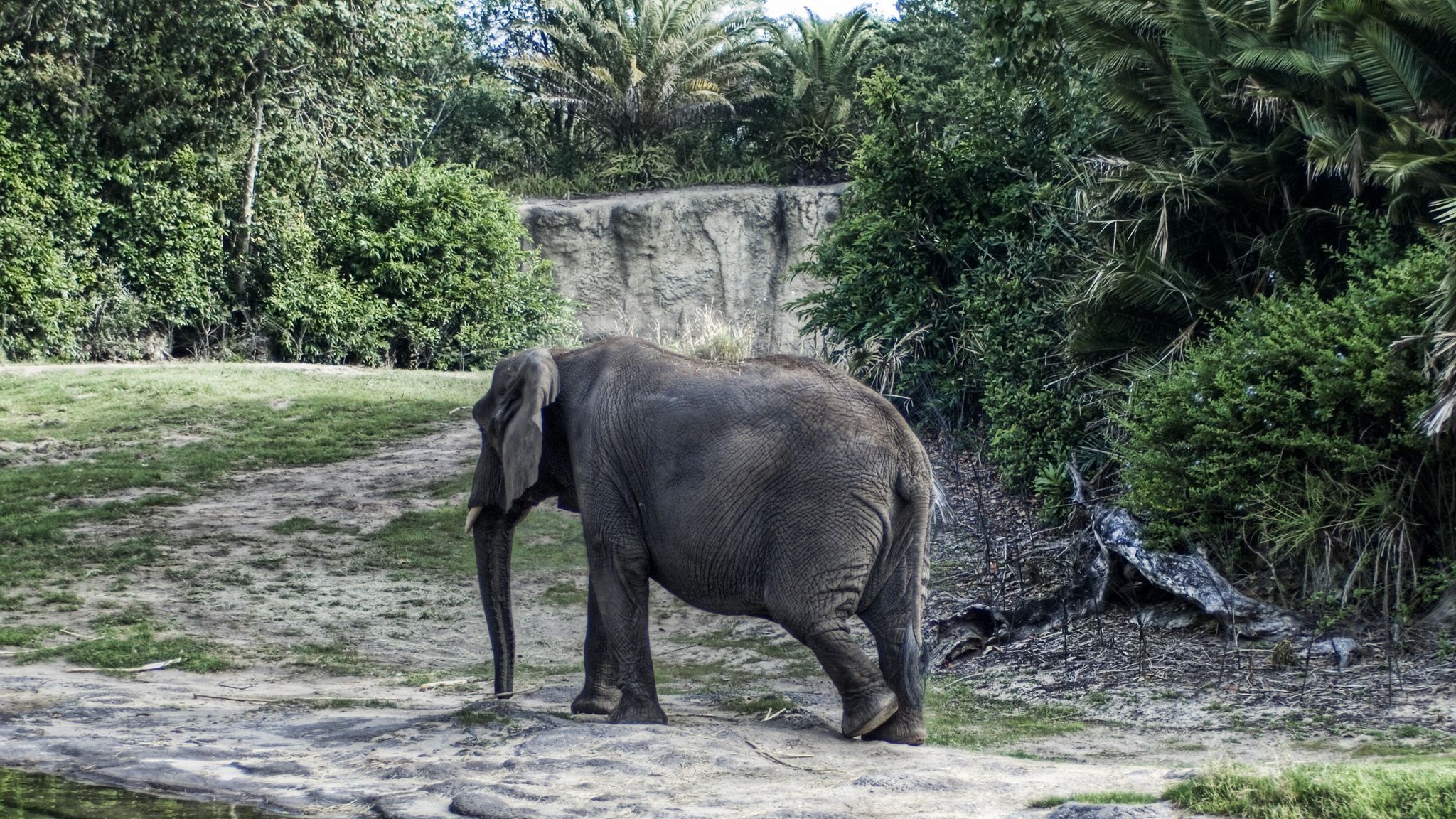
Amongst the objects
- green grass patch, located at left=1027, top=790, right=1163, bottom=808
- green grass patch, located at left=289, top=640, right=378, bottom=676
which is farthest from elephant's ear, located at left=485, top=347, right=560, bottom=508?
green grass patch, located at left=1027, top=790, right=1163, bottom=808

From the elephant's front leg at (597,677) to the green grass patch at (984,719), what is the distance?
175cm

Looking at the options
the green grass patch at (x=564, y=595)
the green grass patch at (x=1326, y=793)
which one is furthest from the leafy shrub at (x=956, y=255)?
the green grass patch at (x=1326, y=793)

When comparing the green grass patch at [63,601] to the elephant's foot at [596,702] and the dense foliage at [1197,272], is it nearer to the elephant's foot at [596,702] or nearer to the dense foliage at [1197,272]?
the elephant's foot at [596,702]

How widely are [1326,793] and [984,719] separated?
3239 mm

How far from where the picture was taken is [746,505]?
7.15 m

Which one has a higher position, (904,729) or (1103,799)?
(1103,799)

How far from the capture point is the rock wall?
30.8 m

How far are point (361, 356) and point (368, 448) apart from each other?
9.40 meters

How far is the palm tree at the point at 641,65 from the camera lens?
106 feet

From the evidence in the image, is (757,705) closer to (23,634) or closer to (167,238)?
(23,634)

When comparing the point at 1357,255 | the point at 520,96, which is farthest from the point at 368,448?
the point at 520,96

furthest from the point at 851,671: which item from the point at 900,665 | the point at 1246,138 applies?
the point at 1246,138

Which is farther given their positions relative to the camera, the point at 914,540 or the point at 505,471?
the point at 505,471

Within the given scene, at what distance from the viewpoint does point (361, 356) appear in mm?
25047
